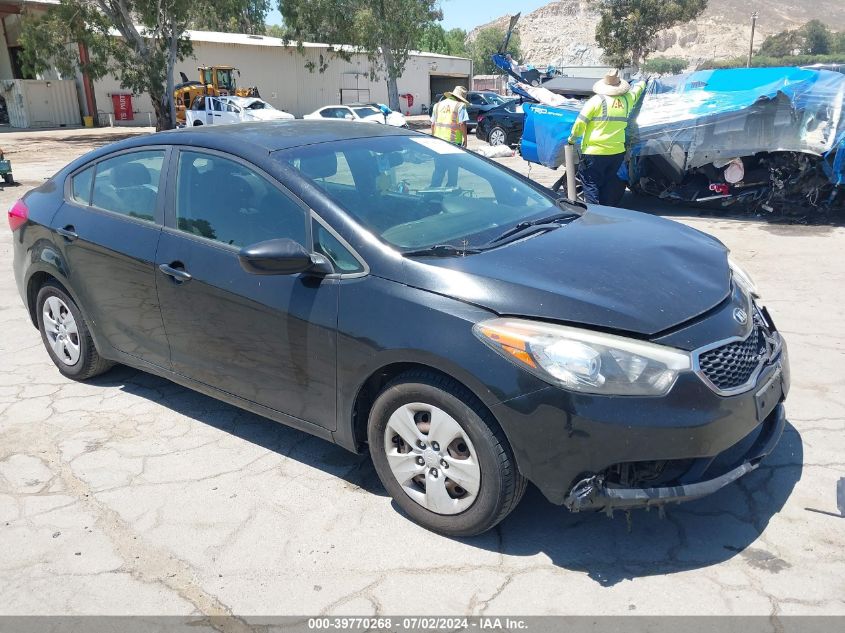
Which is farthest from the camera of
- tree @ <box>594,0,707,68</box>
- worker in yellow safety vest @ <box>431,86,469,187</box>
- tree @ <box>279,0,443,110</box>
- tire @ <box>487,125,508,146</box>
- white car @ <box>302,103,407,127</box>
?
tree @ <box>594,0,707,68</box>

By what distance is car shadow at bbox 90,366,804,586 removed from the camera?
9.42 ft

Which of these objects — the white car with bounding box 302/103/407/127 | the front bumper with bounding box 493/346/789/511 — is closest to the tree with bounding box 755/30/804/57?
the white car with bounding box 302/103/407/127

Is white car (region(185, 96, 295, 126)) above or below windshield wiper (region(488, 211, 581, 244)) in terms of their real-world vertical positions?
above

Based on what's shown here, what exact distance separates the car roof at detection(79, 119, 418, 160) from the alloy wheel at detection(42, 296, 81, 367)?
3.54ft

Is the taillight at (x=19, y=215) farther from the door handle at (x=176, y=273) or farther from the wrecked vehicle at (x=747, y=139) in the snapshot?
the wrecked vehicle at (x=747, y=139)

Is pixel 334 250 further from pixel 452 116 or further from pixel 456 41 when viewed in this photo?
pixel 456 41

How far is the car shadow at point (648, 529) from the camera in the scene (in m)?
2.87

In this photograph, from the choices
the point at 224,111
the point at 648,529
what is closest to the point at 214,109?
the point at 224,111

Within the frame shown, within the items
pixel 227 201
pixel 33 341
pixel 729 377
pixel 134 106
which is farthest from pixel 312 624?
pixel 134 106

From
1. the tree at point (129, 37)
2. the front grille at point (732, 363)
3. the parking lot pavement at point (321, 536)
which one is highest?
the tree at point (129, 37)

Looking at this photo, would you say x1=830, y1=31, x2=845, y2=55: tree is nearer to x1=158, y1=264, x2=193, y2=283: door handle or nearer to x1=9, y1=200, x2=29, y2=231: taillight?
x1=9, y1=200, x2=29, y2=231: taillight

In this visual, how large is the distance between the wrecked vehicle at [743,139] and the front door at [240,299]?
704cm

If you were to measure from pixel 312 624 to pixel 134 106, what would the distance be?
3898cm

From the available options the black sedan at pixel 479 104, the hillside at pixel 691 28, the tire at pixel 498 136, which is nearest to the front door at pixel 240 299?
the tire at pixel 498 136
